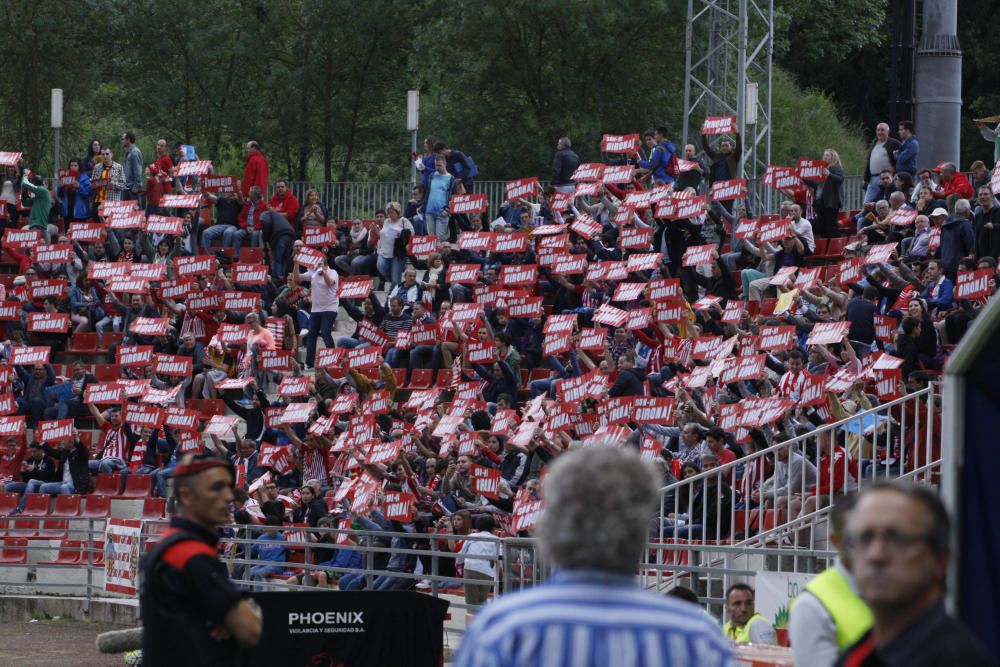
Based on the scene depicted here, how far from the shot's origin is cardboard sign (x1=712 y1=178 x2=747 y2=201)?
22875 mm

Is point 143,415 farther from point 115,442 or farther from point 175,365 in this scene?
point 175,365

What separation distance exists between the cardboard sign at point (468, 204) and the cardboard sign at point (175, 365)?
173 inches

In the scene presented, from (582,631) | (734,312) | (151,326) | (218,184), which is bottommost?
(582,631)

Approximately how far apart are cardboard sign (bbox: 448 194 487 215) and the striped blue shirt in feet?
71.8

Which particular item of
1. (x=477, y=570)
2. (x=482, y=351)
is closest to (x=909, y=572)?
(x=477, y=570)

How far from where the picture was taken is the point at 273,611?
41.5 ft

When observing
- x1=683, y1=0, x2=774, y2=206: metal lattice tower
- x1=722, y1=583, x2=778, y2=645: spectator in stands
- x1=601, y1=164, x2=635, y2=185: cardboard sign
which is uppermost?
x1=683, y1=0, x2=774, y2=206: metal lattice tower

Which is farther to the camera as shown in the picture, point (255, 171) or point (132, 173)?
point (132, 173)

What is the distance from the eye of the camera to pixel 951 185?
792 inches

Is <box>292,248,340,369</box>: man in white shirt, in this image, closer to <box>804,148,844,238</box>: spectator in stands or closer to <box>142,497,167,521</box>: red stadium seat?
<box>142,497,167,521</box>: red stadium seat

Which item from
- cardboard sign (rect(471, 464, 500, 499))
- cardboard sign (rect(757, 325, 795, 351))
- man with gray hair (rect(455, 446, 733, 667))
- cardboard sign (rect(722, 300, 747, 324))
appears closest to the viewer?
man with gray hair (rect(455, 446, 733, 667))

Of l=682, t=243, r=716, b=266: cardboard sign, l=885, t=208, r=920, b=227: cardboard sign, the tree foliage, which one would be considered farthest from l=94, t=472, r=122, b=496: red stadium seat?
the tree foliage

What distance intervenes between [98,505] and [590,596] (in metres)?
19.8

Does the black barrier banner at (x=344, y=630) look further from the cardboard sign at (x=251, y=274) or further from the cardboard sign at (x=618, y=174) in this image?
the cardboard sign at (x=251, y=274)
